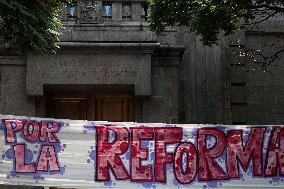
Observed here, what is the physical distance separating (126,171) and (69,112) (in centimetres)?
426

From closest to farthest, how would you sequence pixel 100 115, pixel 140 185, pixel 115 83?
pixel 140 185 < pixel 115 83 < pixel 100 115

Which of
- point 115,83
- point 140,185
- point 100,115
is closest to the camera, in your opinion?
point 140,185

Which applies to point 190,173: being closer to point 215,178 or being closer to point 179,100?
point 215,178

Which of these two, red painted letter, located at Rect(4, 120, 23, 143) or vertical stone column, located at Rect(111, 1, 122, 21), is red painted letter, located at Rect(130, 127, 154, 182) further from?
vertical stone column, located at Rect(111, 1, 122, 21)

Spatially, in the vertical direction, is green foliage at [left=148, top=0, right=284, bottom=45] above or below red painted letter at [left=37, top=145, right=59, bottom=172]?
above

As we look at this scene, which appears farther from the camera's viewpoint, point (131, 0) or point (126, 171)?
point (131, 0)

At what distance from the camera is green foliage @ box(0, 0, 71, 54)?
8828mm

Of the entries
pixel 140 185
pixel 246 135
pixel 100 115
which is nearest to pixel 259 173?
pixel 246 135

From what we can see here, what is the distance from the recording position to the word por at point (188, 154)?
9766mm

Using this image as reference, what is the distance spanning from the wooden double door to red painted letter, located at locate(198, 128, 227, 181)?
3661 millimetres

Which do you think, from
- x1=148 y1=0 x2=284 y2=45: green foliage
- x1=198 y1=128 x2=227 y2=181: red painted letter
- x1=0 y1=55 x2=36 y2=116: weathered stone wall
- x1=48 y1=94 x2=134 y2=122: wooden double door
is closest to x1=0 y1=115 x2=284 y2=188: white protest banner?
x1=198 y1=128 x2=227 y2=181: red painted letter

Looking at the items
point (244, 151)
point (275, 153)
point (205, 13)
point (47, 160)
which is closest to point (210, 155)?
point (244, 151)

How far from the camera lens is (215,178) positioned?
9.88 metres

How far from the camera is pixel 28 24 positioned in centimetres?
898
